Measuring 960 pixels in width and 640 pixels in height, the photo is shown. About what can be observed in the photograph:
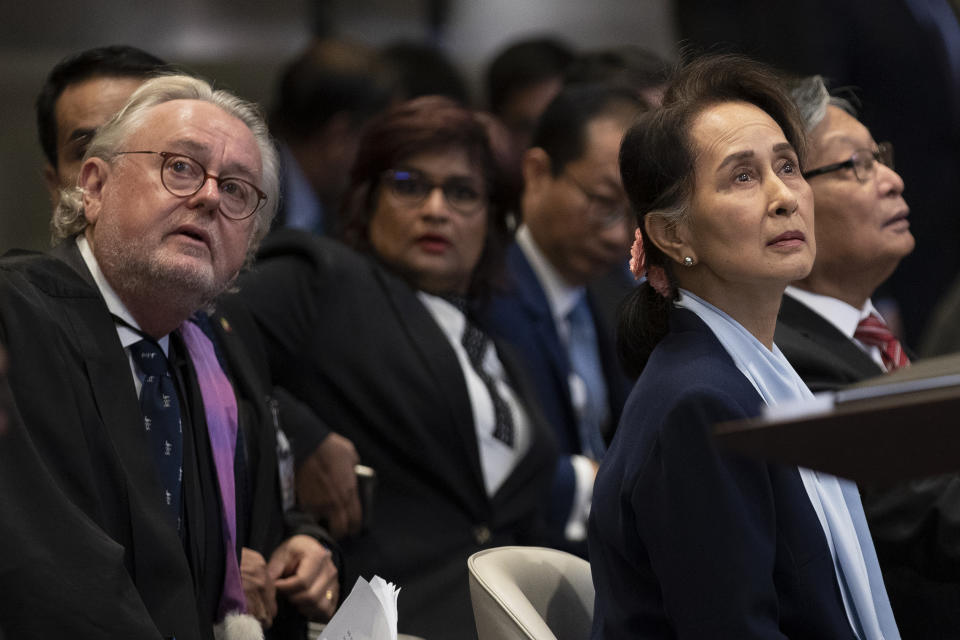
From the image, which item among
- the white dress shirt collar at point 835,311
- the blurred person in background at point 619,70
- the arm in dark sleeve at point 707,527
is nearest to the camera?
the arm in dark sleeve at point 707,527

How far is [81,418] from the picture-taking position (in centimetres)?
194

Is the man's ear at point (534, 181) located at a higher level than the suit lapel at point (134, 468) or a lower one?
higher

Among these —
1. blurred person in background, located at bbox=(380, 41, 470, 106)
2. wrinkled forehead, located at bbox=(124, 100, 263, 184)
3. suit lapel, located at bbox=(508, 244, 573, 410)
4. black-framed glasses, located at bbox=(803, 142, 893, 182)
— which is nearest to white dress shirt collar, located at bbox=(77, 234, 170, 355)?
wrinkled forehead, located at bbox=(124, 100, 263, 184)

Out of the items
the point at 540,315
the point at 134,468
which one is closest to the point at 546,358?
the point at 540,315

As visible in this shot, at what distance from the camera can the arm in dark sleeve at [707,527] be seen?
65.6 inches

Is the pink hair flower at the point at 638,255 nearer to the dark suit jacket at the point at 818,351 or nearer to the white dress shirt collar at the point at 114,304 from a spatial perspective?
the dark suit jacket at the point at 818,351

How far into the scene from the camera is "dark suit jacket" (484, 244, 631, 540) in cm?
330

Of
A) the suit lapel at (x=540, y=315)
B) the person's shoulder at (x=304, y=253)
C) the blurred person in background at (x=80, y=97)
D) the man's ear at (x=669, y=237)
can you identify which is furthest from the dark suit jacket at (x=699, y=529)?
the suit lapel at (x=540, y=315)

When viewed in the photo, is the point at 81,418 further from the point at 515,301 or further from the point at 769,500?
the point at 515,301

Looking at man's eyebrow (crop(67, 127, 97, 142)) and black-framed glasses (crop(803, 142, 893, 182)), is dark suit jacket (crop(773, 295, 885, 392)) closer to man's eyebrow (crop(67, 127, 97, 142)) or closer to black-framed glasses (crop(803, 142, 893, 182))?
black-framed glasses (crop(803, 142, 893, 182))

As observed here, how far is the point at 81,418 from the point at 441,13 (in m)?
3.82

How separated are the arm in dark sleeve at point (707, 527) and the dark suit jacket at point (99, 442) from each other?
76cm

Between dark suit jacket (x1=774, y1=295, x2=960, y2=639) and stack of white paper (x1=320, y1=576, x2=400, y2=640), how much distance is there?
899 millimetres

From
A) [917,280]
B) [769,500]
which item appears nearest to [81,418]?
[769,500]
